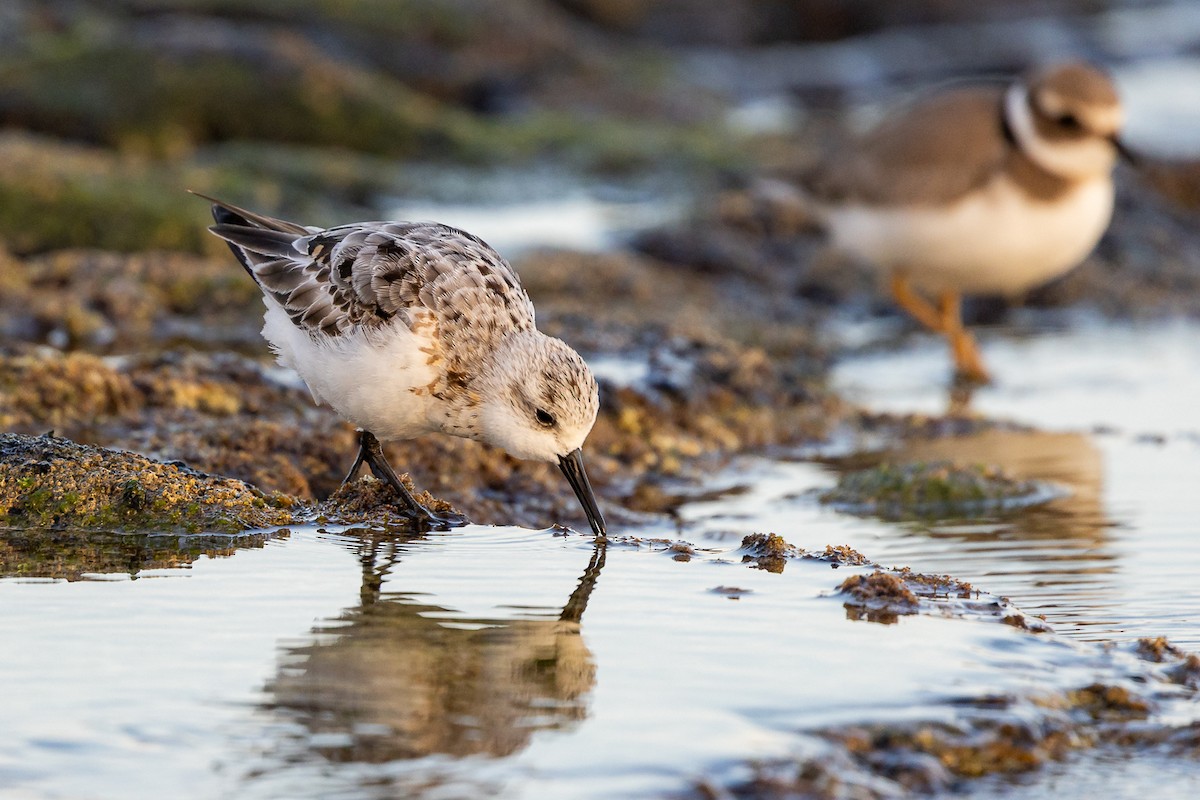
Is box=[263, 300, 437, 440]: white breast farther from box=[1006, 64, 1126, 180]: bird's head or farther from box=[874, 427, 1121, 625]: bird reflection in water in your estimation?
box=[1006, 64, 1126, 180]: bird's head

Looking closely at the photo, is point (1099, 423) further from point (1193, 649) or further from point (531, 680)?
point (531, 680)

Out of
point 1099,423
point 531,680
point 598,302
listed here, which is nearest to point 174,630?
point 531,680

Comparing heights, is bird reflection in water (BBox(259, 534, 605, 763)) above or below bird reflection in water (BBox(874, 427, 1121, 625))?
below

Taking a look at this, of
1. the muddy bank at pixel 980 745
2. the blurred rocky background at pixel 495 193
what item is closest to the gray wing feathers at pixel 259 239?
the blurred rocky background at pixel 495 193

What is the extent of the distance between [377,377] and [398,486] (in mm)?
343

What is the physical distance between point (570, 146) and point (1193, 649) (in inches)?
485

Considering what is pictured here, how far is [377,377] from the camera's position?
15.8 ft

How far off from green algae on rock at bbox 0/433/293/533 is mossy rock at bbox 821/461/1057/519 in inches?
95.6

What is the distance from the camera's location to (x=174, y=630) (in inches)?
145

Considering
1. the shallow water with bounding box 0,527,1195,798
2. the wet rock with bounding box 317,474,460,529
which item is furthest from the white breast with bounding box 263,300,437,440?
the shallow water with bounding box 0,527,1195,798

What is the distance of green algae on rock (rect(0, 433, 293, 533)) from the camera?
4.50 metres

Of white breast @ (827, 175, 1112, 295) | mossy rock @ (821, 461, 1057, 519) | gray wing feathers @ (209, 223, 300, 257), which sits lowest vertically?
mossy rock @ (821, 461, 1057, 519)

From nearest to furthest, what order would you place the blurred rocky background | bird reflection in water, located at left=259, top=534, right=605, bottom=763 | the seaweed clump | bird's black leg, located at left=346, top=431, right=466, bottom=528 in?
bird reflection in water, located at left=259, top=534, right=605, bottom=763
the seaweed clump
bird's black leg, located at left=346, top=431, right=466, bottom=528
the blurred rocky background

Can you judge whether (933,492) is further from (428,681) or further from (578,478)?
(428,681)
